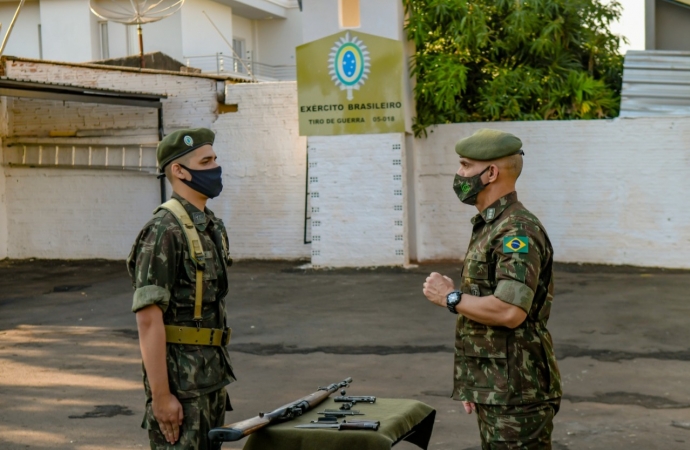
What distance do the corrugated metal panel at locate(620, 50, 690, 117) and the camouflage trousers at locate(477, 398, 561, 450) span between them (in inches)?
422

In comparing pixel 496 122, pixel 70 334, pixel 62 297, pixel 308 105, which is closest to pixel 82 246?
pixel 62 297

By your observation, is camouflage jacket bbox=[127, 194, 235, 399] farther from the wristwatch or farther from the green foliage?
the green foliage

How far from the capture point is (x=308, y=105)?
46.8ft

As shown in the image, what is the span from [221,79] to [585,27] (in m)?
6.43

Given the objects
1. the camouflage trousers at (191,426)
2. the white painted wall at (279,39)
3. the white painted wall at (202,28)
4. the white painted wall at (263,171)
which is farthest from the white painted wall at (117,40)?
the camouflage trousers at (191,426)

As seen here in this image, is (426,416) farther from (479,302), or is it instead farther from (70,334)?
(70,334)

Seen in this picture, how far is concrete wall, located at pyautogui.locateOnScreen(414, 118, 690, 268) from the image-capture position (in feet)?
43.1

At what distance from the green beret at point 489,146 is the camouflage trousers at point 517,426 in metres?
1.03

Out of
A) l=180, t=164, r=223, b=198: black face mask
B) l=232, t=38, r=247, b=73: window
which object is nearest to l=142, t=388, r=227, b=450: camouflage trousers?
l=180, t=164, r=223, b=198: black face mask

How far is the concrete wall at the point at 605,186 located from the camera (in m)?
13.1

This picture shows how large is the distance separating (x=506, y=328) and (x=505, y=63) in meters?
12.1

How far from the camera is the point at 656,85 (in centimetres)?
1364

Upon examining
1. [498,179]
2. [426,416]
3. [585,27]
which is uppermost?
[585,27]

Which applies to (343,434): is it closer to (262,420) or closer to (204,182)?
(262,420)
